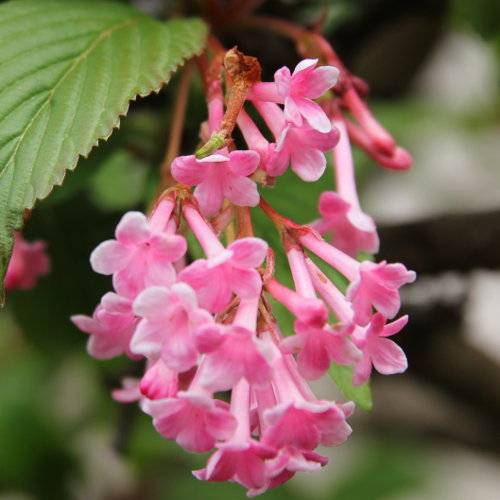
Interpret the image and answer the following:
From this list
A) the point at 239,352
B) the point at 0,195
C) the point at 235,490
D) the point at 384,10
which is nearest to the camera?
the point at 239,352

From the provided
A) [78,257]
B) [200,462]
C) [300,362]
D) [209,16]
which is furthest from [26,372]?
[300,362]

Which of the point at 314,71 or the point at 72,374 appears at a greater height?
the point at 314,71

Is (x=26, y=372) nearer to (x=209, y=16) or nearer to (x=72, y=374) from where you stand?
(x=72, y=374)

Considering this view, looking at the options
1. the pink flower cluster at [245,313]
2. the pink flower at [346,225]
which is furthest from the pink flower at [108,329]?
the pink flower at [346,225]

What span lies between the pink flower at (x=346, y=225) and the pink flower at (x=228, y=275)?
202mm

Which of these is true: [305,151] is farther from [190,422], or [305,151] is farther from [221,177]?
[190,422]

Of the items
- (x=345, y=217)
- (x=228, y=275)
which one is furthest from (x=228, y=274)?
(x=345, y=217)

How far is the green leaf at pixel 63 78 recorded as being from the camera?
0.67m

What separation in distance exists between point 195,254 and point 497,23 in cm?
68

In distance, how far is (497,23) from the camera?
1116 mm

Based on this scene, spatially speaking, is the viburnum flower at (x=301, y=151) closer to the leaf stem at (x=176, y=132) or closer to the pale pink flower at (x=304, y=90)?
the pale pink flower at (x=304, y=90)

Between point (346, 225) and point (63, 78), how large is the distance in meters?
0.33

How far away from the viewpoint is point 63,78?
758mm

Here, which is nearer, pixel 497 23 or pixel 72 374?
pixel 497 23
